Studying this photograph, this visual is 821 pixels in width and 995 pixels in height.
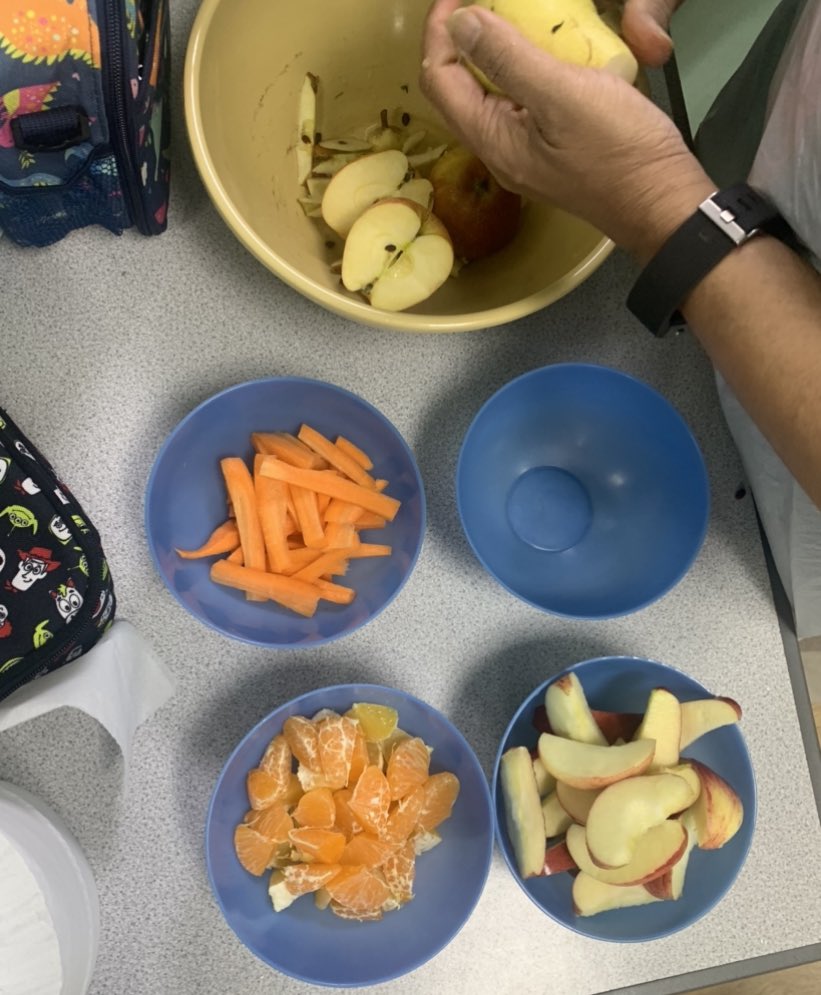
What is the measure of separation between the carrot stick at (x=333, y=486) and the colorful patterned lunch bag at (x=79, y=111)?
242mm

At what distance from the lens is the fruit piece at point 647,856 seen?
646 millimetres

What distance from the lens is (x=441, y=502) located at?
2.57ft

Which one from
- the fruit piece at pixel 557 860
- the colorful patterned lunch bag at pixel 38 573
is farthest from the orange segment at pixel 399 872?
the colorful patterned lunch bag at pixel 38 573

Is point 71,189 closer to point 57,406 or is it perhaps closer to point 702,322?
point 57,406

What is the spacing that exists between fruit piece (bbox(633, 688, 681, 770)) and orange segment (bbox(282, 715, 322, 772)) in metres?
0.27

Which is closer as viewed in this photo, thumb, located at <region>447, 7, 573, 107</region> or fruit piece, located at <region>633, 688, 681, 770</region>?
thumb, located at <region>447, 7, 573, 107</region>

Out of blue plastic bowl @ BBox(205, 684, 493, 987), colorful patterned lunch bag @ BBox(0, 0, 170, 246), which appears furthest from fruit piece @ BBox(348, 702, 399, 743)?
colorful patterned lunch bag @ BBox(0, 0, 170, 246)

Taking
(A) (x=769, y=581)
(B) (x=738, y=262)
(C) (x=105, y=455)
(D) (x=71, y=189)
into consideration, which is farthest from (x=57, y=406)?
(A) (x=769, y=581)

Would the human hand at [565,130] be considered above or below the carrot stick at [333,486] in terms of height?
above

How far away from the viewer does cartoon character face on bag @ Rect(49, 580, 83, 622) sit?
66cm

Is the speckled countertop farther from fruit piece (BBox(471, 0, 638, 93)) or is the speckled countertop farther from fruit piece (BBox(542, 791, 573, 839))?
fruit piece (BBox(471, 0, 638, 93))

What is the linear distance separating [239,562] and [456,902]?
0.34 m

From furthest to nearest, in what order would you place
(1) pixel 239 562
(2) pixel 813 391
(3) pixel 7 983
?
(1) pixel 239 562 → (3) pixel 7 983 → (2) pixel 813 391

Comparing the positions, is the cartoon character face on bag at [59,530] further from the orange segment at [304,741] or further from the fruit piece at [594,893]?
the fruit piece at [594,893]
